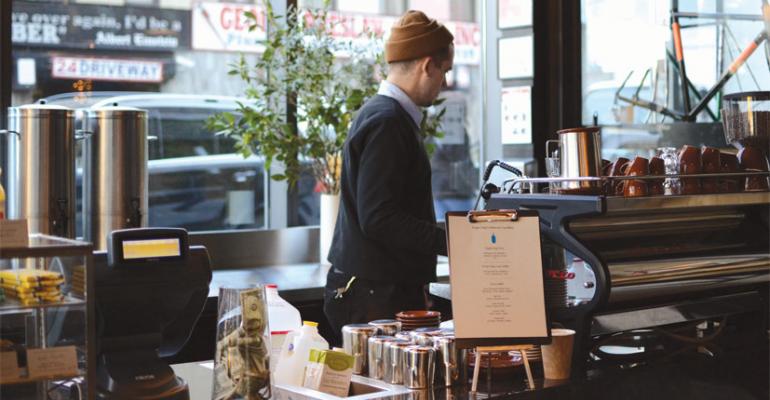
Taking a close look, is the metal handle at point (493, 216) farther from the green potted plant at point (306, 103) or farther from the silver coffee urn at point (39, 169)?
the green potted plant at point (306, 103)

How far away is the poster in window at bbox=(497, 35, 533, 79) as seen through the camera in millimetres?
5137

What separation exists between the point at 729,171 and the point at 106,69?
2.61 m

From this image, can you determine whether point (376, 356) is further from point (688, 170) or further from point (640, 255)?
point (688, 170)

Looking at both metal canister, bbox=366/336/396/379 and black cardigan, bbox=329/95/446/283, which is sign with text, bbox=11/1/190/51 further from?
metal canister, bbox=366/336/396/379

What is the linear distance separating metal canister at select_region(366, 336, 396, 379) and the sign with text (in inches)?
100

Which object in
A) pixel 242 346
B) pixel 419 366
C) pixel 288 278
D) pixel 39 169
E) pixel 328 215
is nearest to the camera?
pixel 242 346

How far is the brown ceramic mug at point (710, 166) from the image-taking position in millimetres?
2410

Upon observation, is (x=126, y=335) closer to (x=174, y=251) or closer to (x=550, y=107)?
(x=174, y=251)

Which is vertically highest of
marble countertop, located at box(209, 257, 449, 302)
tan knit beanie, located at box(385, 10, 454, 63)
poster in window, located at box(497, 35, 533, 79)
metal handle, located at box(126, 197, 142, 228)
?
poster in window, located at box(497, 35, 533, 79)

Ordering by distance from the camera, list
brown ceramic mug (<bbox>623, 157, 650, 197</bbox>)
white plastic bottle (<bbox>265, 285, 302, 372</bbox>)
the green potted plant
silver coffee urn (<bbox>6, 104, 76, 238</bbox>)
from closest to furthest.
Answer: white plastic bottle (<bbox>265, 285, 302, 372</bbox>), brown ceramic mug (<bbox>623, 157, 650, 197</bbox>), silver coffee urn (<bbox>6, 104, 76, 238</bbox>), the green potted plant

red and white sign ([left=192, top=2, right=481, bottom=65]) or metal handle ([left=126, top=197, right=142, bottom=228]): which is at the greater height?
red and white sign ([left=192, top=2, right=481, bottom=65])

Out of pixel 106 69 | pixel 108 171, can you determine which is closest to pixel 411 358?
pixel 108 171

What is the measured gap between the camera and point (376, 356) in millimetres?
1932

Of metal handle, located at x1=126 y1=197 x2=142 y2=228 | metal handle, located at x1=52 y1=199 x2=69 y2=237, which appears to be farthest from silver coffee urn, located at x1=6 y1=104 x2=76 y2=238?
metal handle, located at x1=126 y1=197 x2=142 y2=228
